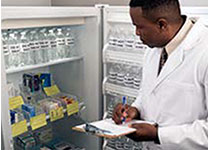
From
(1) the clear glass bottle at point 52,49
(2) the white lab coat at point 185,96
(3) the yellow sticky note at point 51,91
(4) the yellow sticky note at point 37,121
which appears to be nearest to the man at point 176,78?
(2) the white lab coat at point 185,96

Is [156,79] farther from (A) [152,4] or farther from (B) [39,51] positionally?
(B) [39,51]

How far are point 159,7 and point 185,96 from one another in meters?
0.43

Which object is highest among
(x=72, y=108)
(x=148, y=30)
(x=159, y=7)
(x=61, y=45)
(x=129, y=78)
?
(x=159, y=7)

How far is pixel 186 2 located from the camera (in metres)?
1.93

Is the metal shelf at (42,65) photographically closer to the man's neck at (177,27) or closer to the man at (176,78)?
the man at (176,78)

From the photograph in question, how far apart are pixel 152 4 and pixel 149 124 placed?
1.89 ft

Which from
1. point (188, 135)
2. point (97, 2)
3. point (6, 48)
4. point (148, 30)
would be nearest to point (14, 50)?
point (6, 48)

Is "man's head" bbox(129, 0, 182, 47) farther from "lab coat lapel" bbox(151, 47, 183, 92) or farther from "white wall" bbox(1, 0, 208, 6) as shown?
"white wall" bbox(1, 0, 208, 6)

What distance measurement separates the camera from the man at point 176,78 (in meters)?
1.18

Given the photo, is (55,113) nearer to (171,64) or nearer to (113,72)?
(113,72)

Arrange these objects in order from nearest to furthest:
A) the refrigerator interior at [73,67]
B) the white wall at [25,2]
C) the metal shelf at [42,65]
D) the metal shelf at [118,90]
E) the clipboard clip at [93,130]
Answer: the clipboard clip at [93,130], the refrigerator interior at [73,67], the metal shelf at [42,65], the metal shelf at [118,90], the white wall at [25,2]

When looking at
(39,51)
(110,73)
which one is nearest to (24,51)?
(39,51)

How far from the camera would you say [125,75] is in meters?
1.96

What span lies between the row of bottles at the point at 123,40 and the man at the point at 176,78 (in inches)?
19.0
